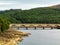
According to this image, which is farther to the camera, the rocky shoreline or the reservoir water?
the reservoir water

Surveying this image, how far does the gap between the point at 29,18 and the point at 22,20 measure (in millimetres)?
5148

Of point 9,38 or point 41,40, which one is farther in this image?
point 41,40

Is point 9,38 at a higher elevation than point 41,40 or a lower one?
higher

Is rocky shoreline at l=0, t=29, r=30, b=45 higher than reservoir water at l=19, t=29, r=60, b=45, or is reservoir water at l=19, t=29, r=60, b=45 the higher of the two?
rocky shoreline at l=0, t=29, r=30, b=45

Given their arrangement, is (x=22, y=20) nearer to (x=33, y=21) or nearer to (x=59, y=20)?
(x=33, y=21)

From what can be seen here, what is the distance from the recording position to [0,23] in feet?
265

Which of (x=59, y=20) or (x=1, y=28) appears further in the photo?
(x=59, y=20)

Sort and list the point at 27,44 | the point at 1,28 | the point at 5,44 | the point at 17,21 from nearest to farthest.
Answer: the point at 5,44 → the point at 27,44 → the point at 1,28 → the point at 17,21

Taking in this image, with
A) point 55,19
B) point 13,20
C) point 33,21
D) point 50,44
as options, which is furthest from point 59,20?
point 50,44

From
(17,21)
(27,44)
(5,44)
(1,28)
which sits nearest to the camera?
(5,44)

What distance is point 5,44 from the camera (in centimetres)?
5631

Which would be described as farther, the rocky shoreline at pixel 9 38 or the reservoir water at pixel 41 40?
the reservoir water at pixel 41 40

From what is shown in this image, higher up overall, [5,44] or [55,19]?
[5,44]

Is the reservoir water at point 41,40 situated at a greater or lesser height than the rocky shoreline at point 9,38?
lesser
